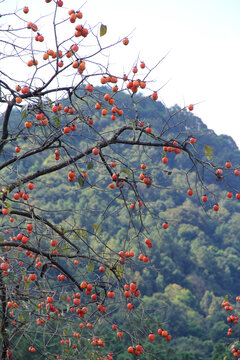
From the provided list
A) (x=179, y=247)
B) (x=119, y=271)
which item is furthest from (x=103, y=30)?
(x=179, y=247)

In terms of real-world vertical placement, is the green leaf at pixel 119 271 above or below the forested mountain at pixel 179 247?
below

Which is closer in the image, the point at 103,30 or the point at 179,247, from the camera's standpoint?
the point at 103,30

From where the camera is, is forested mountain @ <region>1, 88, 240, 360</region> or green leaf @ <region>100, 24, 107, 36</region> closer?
green leaf @ <region>100, 24, 107, 36</region>

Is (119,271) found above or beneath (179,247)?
beneath

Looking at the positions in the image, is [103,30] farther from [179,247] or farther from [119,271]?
[179,247]

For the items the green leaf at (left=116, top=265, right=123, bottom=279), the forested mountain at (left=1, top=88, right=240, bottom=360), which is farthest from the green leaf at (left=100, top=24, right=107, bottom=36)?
the forested mountain at (left=1, top=88, right=240, bottom=360)

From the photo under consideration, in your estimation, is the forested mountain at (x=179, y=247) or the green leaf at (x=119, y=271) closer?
the green leaf at (x=119, y=271)

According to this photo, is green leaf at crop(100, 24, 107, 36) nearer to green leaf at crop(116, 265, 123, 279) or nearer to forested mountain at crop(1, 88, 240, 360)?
green leaf at crop(116, 265, 123, 279)

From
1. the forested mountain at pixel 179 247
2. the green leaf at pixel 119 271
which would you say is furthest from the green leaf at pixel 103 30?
the forested mountain at pixel 179 247

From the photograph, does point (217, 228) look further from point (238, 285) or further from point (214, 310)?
point (214, 310)

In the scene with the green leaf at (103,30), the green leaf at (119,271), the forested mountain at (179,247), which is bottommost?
the green leaf at (119,271)

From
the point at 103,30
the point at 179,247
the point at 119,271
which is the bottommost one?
the point at 119,271

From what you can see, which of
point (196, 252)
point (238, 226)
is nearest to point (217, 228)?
point (238, 226)

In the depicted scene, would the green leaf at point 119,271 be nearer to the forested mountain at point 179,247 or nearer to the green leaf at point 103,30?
the green leaf at point 103,30
